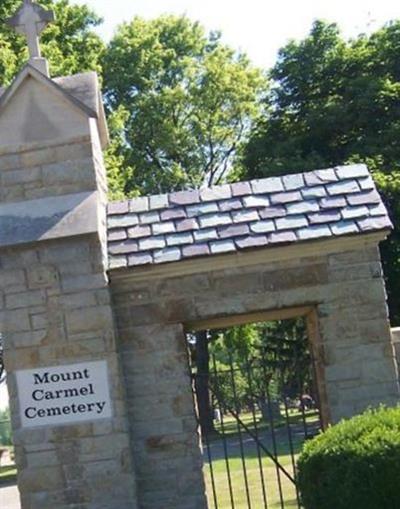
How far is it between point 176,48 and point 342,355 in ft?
87.9

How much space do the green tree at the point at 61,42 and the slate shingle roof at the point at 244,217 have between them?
32.0 ft

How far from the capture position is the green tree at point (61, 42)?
18172 millimetres

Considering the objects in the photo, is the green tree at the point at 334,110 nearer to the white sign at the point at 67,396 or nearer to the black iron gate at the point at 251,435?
the black iron gate at the point at 251,435

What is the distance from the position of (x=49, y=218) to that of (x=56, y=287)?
0.62 metres

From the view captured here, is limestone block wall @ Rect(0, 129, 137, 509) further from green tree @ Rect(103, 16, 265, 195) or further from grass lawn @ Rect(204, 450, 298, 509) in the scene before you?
green tree @ Rect(103, 16, 265, 195)

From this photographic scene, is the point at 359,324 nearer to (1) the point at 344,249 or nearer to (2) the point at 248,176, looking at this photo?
(1) the point at 344,249

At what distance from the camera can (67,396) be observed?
312 inches

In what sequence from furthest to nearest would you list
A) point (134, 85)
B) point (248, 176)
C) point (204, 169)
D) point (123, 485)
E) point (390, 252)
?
point (204, 169)
point (134, 85)
point (248, 176)
point (390, 252)
point (123, 485)

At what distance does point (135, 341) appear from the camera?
820 cm

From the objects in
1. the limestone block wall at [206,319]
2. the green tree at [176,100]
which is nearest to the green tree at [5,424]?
the limestone block wall at [206,319]

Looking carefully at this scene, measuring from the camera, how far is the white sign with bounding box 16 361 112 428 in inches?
311

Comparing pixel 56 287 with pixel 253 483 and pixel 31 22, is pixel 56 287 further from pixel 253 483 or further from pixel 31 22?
pixel 253 483

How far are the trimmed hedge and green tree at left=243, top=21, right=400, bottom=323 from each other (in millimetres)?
15047

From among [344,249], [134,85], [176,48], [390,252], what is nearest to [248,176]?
[390,252]
